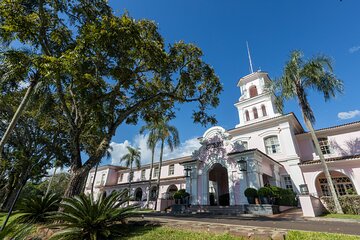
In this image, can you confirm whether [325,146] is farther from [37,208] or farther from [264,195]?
[37,208]

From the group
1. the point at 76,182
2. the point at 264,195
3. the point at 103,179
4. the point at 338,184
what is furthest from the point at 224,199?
the point at 103,179

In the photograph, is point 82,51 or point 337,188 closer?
point 82,51

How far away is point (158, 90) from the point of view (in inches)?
488

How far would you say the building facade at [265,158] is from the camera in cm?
1419

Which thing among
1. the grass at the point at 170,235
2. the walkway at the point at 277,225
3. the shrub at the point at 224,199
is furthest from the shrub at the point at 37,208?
the shrub at the point at 224,199

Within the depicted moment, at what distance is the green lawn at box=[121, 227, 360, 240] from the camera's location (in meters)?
4.37

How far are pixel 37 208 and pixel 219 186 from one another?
15.4 meters

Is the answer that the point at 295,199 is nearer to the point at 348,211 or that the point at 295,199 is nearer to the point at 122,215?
the point at 348,211

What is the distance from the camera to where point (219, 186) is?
762 inches

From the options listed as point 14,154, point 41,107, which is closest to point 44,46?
point 41,107

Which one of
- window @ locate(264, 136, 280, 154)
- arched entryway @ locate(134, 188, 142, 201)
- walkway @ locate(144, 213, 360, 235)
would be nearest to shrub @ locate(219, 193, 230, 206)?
window @ locate(264, 136, 280, 154)

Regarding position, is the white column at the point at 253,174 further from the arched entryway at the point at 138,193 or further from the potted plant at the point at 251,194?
the arched entryway at the point at 138,193

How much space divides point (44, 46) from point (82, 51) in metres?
2.09

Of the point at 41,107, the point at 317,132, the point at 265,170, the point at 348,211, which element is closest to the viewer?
the point at 41,107
